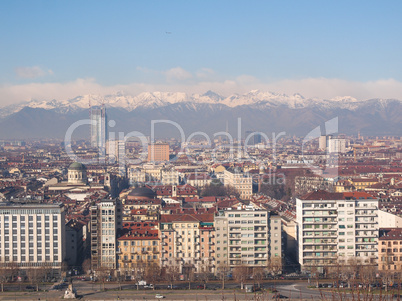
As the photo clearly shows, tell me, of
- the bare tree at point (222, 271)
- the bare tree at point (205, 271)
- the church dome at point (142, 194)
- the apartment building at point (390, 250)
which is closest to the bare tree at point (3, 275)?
the bare tree at point (205, 271)

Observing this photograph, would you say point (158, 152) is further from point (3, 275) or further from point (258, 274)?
point (258, 274)

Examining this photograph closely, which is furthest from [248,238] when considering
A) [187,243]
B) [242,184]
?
[242,184]

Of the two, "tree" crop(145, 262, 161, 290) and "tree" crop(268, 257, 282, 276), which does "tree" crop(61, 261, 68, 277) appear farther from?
"tree" crop(268, 257, 282, 276)

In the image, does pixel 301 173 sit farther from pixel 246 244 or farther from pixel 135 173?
pixel 246 244

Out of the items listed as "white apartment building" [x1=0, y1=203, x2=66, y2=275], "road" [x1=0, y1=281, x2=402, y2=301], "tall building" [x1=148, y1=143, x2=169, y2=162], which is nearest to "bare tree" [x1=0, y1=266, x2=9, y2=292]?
"road" [x1=0, y1=281, x2=402, y2=301]

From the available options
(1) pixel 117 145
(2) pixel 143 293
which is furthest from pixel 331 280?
(1) pixel 117 145

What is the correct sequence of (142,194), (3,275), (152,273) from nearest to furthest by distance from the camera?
(3,275) < (152,273) < (142,194)
